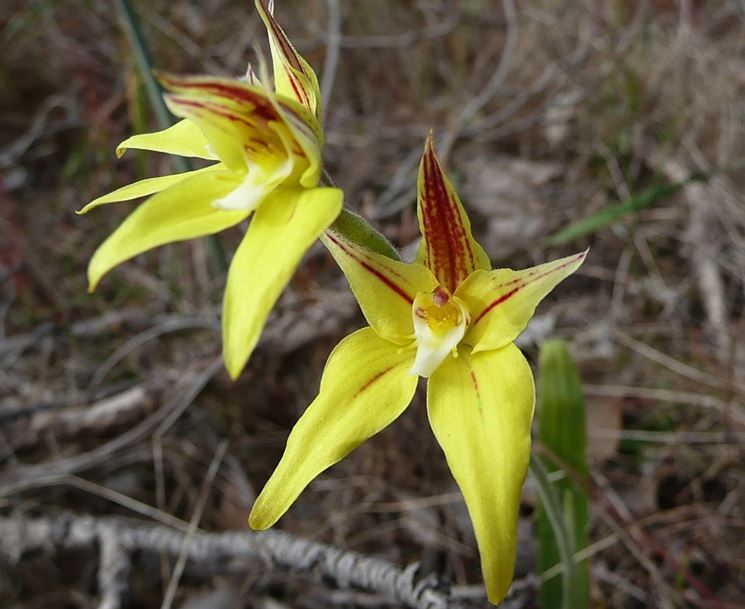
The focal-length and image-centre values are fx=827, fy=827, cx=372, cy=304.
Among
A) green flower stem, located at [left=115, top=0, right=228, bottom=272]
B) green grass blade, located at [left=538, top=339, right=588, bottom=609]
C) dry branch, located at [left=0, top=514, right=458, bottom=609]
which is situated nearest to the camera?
dry branch, located at [left=0, top=514, right=458, bottom=609]

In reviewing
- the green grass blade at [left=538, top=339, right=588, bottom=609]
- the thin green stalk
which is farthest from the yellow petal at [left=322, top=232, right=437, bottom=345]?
the green grass blade at [left=538, top=339, right=588, bottom=609]

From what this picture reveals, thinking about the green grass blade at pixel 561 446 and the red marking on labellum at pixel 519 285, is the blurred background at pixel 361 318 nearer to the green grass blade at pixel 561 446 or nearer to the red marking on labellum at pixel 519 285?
the green grass blade at pixel 561 446

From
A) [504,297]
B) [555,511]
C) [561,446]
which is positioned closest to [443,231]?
[504,297]

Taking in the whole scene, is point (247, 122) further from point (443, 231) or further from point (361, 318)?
point (361, 318)

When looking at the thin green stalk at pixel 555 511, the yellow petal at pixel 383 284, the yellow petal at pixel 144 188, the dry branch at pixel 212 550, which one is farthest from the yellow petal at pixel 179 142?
the dry branch at pixel 212 550

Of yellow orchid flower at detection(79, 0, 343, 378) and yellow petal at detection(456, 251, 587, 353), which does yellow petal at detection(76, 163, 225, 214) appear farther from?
yellow petal at detection(456, 251, 587, 353)

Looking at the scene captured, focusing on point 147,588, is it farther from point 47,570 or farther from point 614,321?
point 614,321

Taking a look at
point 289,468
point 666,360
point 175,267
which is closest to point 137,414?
point 175,267
